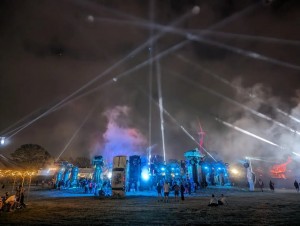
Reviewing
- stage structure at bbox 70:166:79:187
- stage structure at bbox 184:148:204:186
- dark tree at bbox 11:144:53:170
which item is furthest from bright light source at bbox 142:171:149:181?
dark tree at bbox 11:144:53:170

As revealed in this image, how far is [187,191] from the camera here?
3534cm

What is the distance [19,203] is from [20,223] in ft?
22.5

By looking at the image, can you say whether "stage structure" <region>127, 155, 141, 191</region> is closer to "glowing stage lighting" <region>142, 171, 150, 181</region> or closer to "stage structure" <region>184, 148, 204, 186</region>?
"glowing stage lighting" <region>142, 171, 150, 181</region>

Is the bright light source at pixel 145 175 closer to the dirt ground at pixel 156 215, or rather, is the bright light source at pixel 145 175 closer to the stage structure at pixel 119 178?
the stage structure at pixel 119 178

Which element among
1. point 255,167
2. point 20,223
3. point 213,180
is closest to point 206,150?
point 255,167

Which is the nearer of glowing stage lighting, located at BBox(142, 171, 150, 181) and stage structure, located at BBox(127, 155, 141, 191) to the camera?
stage structure, located at BBox(127, 155, 141, 191)

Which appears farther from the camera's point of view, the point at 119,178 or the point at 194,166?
the point at 194,166

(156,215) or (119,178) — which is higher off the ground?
(119,178)

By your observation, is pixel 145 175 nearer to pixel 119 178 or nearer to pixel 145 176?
pixel 145 176

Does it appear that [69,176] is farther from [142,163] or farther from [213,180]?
[213,180]

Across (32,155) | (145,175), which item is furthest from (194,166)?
(32,155)

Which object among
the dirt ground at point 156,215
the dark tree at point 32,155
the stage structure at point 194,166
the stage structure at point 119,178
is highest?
the dark tree at point 32,155

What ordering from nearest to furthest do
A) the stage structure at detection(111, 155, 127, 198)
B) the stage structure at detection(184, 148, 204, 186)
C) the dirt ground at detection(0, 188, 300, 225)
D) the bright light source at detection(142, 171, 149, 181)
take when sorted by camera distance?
1. the dirt ground at detection(0, 188, 300, 225)
2. the stage structure at detection(111, 155, 127, 198)
3. the bright light source at detection(142, 171, 149, 181)
4. the stage structure at detection(184, 148, 204, 186)

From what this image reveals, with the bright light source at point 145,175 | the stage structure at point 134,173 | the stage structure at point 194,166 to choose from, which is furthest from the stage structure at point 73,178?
the stage structure at point 194,166
